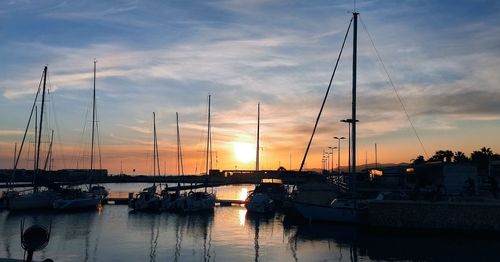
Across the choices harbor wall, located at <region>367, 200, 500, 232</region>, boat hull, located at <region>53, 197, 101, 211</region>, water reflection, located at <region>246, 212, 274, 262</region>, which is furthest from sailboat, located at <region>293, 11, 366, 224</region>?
boat hull, located at <region>53, 197, 101, 211</region>

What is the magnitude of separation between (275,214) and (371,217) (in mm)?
18213

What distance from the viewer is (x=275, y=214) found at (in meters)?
59.5

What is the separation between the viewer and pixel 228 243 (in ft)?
120

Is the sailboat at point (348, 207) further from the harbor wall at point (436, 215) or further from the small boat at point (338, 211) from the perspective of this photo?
the harbor wall at point (436, 215)

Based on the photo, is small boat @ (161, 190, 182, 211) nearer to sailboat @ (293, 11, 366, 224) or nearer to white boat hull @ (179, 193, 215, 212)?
white boat hull @ (179, 193, 215, 212)

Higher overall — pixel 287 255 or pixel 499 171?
pixel 499 171

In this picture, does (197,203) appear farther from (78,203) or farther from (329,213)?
(329,213)

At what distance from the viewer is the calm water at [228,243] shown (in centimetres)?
3100

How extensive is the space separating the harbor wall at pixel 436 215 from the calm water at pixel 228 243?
67.9 inches

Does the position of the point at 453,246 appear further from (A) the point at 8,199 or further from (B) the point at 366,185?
(A) the point at 8,199

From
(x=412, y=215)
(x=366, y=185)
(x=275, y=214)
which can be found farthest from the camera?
(x=366, y=185)

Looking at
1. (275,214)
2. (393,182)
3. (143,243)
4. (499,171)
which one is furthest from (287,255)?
(393,182)

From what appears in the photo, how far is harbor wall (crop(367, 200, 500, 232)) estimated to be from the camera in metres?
39.7

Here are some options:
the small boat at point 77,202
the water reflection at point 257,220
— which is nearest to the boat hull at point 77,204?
the small boat at point 77,202
